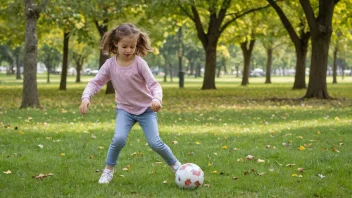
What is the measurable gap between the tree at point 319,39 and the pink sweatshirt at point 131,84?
56.8 feet

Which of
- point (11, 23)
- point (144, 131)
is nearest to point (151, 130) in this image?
point (144, 131)

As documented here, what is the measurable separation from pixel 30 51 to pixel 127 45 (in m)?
11.6

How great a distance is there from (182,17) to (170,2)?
53.0 feet

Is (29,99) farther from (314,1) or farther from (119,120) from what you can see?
(314,1)

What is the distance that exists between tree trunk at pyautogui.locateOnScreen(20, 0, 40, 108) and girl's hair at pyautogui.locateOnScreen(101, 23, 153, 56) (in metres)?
11.2

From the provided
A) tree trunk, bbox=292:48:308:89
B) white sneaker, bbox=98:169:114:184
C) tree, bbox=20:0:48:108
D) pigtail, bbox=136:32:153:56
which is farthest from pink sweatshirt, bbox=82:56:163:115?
tree trunk, bbox=292:48:308:89

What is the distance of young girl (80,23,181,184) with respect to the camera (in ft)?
20.0

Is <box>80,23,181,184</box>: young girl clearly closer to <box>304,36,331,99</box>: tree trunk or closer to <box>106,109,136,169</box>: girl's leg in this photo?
<box>106,109,136,169</box>: girl's leg

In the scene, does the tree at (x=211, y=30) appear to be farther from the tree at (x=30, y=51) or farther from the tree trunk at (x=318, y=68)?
the tree at (x=30, y=51)

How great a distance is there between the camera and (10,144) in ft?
30.1

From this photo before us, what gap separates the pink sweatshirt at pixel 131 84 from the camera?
20.1 ft

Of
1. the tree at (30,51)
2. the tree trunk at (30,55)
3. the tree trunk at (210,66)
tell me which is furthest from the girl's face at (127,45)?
the tree trunk at (210,66)

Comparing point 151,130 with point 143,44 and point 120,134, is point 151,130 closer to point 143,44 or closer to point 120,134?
point 120,134

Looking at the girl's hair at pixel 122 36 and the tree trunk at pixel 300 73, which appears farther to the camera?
the tree trunk at pixel 300 73
